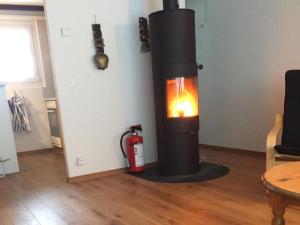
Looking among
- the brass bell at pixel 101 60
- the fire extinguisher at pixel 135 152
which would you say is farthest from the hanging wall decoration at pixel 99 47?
the fire extinguisher at pixel 135 152

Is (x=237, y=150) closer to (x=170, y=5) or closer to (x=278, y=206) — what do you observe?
(x=170, y=5)

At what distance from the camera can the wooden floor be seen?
2.10 metres

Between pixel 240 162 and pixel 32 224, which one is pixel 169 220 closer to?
pixel 32 224

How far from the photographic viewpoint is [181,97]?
3.05 meters

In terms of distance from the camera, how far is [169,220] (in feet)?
6.79

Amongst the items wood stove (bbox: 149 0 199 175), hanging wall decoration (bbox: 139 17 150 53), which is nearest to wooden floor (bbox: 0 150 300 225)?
wood stove (bbox: 149 0 199 175)

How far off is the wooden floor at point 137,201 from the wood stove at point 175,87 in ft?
1.23

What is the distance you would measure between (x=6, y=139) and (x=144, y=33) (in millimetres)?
2187

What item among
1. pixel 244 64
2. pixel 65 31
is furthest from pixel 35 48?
pixel 244 64

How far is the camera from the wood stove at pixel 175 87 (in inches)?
115

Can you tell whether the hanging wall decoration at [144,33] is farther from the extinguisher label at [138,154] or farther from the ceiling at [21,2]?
the ceiling at [21,2]

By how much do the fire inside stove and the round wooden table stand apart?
5.27 ft

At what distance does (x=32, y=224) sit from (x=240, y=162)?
7.59 feet

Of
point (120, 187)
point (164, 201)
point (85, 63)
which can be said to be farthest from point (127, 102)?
point (164, 201)
